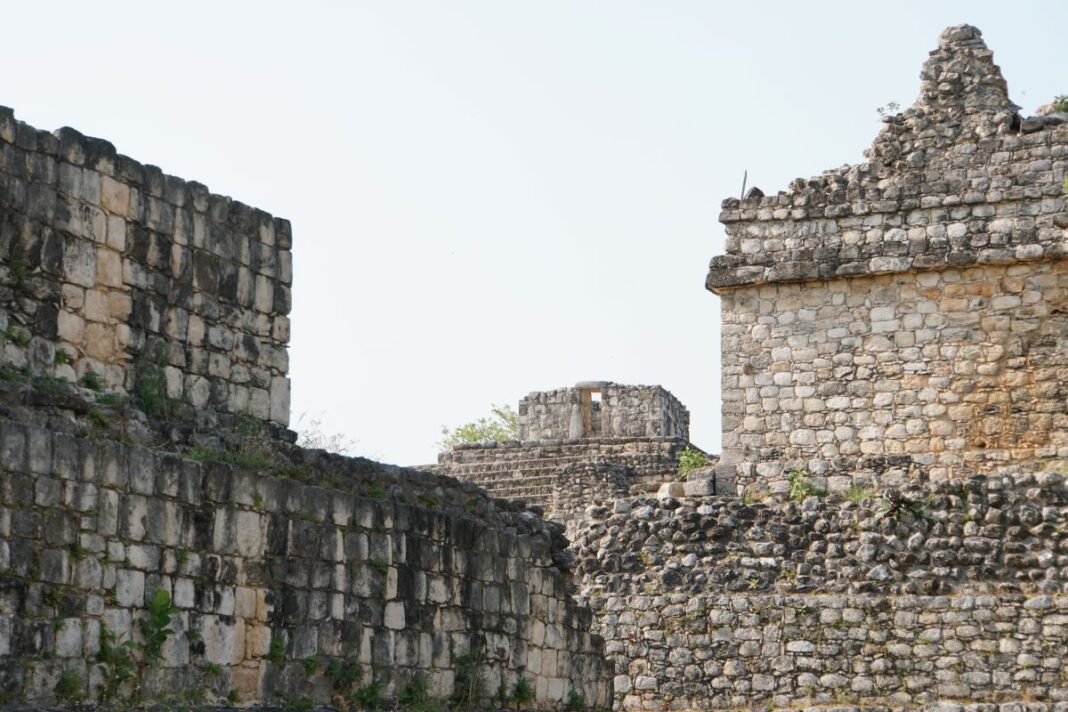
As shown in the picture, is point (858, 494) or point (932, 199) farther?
point (932, 199)

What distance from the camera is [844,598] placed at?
18281 millimetres

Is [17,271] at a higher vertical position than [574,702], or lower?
higher

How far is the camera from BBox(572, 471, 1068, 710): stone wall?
58.2 feet

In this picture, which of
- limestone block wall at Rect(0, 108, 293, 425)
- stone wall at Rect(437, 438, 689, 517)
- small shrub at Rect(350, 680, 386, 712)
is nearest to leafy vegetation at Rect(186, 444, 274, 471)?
limestone block wall at Rect(0, 108, 293, 425)

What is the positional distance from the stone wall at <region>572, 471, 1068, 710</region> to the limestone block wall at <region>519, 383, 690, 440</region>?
11.7 meters

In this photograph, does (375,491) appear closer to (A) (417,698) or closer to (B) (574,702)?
(A) (417,698)

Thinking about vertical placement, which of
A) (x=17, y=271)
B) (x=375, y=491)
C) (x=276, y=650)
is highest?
(x=17, y=271)

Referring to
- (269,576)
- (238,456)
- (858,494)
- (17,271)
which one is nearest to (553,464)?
(858,494)

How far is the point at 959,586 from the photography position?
18.0m

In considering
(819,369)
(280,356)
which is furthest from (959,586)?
(280,356)

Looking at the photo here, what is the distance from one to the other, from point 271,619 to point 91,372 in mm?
1847

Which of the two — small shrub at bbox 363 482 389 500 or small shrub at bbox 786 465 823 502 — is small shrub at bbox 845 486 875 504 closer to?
small shrub at bbox 786 465 823 502

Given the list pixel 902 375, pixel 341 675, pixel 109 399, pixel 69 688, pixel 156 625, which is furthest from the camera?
pixel 902 375

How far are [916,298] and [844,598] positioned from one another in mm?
3396
